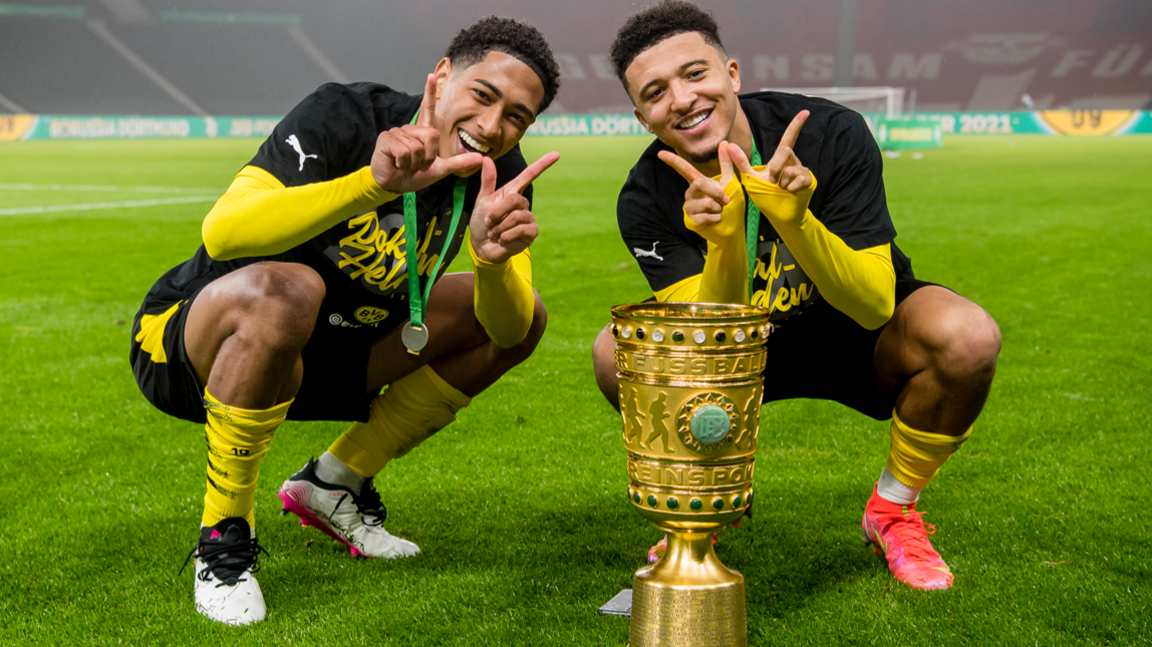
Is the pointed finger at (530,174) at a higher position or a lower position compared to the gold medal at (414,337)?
higher

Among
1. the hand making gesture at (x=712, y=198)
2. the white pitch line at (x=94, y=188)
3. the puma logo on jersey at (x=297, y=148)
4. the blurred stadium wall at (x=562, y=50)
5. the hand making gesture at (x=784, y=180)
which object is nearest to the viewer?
the hand making gesture at (x=784, y=180)

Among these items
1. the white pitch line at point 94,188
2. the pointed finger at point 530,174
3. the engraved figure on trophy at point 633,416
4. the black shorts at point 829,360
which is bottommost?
the white pitch line at point 94,188

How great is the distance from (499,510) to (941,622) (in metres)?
1.25

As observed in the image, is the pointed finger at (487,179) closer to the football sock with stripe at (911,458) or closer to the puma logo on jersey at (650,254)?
the puma logo on jersey at (650,254)

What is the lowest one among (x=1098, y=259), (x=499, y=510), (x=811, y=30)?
(x=811, y=30)

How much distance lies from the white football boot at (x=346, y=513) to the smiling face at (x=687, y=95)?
1215mm

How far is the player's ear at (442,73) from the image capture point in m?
2.33

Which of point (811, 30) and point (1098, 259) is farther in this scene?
point (811, 30)

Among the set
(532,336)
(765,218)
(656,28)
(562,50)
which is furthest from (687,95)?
(562,50)

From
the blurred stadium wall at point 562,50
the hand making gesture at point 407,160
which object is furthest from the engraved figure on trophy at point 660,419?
the blurred stadium wall at point 562,50

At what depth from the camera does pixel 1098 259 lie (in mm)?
7234

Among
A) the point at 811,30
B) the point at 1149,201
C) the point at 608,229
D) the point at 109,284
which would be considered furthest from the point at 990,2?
the point at 109,284

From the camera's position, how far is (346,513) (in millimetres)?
2520

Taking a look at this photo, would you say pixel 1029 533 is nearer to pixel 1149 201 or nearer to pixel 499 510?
pixel 499 510
